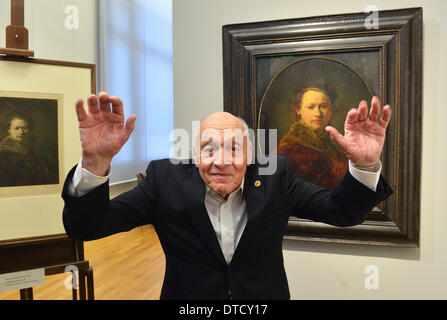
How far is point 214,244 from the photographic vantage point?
50.8 inches

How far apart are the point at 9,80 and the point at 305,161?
175 centimetres

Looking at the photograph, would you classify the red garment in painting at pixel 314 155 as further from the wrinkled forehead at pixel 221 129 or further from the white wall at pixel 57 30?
the white wall at pixel 57 30

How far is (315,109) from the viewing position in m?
2.30

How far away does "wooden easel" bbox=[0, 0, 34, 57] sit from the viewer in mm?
1756

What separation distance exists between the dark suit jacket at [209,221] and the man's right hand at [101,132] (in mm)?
155

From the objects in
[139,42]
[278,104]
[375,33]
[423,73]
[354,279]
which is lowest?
[354,279]

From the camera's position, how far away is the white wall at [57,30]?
4469 mm

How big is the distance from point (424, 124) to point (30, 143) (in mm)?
2226

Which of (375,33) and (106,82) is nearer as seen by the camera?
(375,33)

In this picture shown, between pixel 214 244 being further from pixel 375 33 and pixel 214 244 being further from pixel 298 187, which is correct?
pixel 375 33

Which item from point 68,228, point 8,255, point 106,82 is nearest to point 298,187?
point 68,228

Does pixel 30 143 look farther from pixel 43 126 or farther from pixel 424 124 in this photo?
pixel 424 124

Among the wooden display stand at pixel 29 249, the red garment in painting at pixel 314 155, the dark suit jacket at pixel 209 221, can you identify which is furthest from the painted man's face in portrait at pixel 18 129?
the red garment in painting at pixel 314 155
